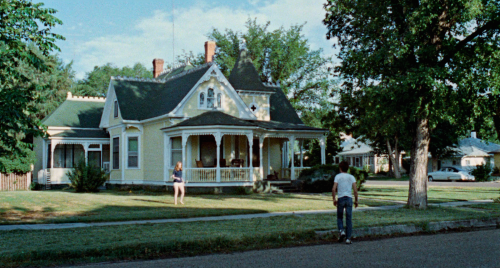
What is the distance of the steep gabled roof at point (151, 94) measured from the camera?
2689 centimetres

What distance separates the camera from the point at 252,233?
1045 cm

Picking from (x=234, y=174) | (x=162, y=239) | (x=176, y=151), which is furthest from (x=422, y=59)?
(x=176, y=151)

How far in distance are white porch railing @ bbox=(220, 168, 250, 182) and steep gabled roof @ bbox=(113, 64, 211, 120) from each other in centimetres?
476

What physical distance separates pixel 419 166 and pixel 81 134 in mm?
21930

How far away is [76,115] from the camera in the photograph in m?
33.3

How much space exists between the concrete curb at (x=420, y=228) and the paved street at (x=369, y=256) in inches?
30.4

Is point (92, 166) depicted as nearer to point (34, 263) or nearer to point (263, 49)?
point (34, 263)

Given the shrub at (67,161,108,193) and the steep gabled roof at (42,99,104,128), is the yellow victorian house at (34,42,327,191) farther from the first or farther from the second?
the shrub at (67,161,108,193)

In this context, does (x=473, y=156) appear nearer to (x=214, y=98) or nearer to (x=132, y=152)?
(x=214, y=98)

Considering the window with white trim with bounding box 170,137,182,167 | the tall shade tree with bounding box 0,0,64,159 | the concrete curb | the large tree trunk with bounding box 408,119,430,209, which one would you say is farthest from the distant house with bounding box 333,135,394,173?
the tall shade tree with bounding box 0,0,64,159

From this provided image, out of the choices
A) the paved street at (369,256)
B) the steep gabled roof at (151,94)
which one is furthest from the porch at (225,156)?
the paved street at (369,256)

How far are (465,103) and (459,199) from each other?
667cm

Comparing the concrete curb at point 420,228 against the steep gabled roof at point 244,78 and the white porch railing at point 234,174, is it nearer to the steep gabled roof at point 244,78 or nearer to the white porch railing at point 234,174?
the white porch railing at point 234,174

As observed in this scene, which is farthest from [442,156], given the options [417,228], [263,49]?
[417,228]
